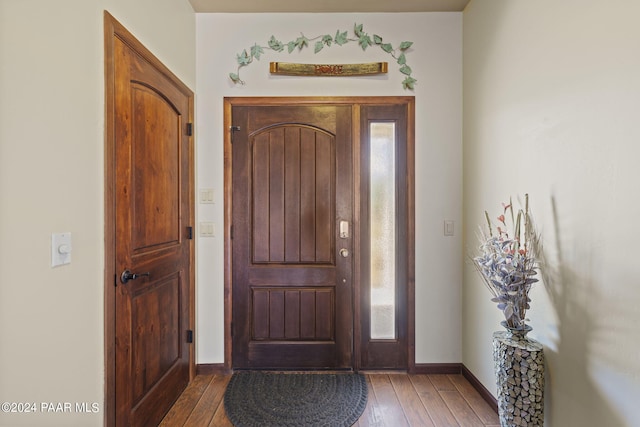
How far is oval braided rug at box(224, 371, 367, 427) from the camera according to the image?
73.7 inches

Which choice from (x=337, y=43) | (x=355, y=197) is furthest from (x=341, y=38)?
(x=355, y=197)

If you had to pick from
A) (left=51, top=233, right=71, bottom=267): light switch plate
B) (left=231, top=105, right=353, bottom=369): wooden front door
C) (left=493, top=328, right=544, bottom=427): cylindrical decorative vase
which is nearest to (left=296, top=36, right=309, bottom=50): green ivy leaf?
(left=231, top=105, right=353, bottom=369): wooden front door

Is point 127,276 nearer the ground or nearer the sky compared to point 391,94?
nearer the ground

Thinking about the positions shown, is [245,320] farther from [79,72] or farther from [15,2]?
[15,2]

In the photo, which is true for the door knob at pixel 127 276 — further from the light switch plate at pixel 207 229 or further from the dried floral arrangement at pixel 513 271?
the dried floral arrangement at pixel 513 271

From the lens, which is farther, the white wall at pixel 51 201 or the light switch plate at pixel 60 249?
the light switch plate at pixel 60 249

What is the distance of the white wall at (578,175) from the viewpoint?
114cm

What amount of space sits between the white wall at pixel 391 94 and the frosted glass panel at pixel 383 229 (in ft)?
0.64

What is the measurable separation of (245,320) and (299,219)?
2.92 feet

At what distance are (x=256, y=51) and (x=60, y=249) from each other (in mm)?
1914

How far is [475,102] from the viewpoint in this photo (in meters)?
2.24

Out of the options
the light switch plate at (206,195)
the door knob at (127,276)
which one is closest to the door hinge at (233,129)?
the light switch plate at (206,195)

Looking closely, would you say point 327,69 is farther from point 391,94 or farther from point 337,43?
point 391,94

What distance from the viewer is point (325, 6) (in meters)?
2.32
